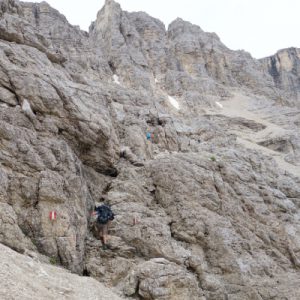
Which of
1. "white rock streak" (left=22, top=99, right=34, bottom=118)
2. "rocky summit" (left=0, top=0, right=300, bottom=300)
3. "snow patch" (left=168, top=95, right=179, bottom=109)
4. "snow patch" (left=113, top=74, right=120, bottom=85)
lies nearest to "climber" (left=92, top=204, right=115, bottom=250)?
"rocky summit" (left=0, top=0, right=300, bottom=300)

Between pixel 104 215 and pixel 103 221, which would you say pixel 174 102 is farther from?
pixel 103 221

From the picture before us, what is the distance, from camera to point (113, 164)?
23.6 meters

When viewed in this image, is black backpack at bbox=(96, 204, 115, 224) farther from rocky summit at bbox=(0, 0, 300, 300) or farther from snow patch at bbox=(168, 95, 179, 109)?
snow patch at bbox=(168, 95, 179, 109)

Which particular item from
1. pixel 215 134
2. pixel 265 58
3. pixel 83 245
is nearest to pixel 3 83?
pixel 83 245

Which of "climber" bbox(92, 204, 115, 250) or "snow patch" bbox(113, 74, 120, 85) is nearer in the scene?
"climber" bbox(92, 204, 115, 250)

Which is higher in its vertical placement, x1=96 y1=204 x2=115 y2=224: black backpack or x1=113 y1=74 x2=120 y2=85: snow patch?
x1=113 y1=74 x2=120 y2=85: snow patch

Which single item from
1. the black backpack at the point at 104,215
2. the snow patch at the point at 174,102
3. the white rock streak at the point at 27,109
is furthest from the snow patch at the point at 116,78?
the black backpack at the point at 104,215

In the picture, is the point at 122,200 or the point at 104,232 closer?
the point at 104,232

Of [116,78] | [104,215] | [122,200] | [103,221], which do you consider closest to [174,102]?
[116,78]

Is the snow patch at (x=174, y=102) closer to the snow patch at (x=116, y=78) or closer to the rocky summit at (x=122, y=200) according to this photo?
the snow patch at (x=116, y=78)

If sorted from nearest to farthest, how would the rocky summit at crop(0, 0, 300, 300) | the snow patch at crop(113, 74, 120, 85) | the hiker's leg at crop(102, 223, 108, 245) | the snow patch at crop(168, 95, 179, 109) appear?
the rocky summit at crop(0, 0, 300, 300)
the hiker's leg at crop(102, 223, 108, 245)
the snow patch at crop(113, 74, 120, 85)
the snow patch at crop(168, 95, 179, 109)

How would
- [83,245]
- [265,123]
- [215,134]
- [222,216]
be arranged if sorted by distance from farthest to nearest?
[265,123], [215,134], [222,216], [83,245]

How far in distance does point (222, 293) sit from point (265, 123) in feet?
151

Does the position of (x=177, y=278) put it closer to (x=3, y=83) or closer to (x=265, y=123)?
(x=3, y=83)
